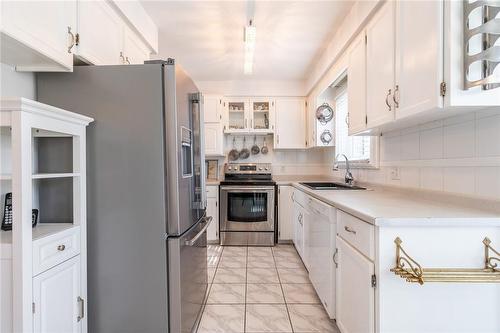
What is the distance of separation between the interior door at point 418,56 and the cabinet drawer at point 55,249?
184 centimetres

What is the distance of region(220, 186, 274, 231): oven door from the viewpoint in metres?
3.69

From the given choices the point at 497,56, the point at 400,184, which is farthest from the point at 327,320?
the point at 497,56

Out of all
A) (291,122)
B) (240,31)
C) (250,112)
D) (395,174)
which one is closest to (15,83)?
(240,31)

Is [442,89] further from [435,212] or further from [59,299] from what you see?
[59,299]

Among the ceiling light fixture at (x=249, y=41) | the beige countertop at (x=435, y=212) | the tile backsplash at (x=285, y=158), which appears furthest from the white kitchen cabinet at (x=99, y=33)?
the tile backsplash at (x=285, y=158)

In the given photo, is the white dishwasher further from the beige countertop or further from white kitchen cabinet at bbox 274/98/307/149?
white kitchen cabinet at bbox 274/98/307/149

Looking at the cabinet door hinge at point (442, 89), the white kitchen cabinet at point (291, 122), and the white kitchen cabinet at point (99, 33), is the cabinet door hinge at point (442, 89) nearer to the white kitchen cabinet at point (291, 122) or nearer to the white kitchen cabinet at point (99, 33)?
the white kitchen cabinet at point (99, 33)

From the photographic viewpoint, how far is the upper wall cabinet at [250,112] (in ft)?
13.3

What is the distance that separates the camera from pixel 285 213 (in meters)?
3.76

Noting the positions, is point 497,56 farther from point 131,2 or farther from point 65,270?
point 131,2

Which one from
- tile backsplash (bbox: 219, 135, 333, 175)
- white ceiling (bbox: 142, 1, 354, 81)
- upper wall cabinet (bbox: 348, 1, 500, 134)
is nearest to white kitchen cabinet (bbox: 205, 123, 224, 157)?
tile backsplash (bbox: 219, 135, 333, 175)

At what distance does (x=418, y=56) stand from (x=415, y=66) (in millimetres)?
47

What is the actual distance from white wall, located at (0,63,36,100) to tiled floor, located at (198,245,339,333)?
1826 mm

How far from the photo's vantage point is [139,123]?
1502 millimetres
